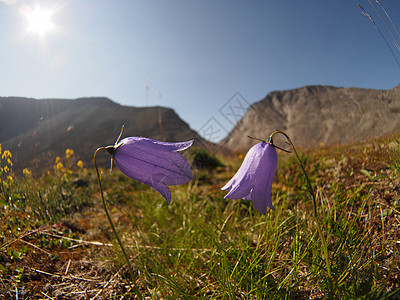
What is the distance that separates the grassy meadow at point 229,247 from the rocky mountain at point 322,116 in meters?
0.52

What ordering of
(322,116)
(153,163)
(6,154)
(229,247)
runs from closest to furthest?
(153,163) < (229,247) < (6,154) < (322,116)

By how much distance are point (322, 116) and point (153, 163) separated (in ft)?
106

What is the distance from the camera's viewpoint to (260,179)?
119cm

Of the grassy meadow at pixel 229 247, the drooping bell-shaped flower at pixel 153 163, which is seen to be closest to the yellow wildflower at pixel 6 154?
the grassy meadow at pixel 229 247

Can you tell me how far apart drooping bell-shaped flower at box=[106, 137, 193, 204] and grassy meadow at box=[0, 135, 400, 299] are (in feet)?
0.40

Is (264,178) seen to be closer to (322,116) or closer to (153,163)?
(153,163)

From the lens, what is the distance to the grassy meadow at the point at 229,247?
1.27m

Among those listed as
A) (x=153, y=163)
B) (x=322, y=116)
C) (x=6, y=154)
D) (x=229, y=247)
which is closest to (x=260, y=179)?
(x=153, y=163)

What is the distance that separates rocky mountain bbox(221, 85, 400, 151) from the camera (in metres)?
2.52

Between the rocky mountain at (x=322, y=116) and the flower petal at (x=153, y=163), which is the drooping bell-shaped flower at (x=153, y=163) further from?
the rocky mountain at (x=322, y=116)

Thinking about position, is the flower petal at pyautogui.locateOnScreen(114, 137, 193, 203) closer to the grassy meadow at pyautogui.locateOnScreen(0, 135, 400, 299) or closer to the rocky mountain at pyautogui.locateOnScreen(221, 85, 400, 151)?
the grassy meadow at pyautogui.locateOnScreen(0, 135, 400, 299)

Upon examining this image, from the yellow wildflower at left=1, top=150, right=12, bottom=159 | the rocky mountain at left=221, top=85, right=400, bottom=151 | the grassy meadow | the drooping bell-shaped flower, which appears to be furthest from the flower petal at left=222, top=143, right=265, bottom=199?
the yellow wildflower at left=1, top=150, right=12, bottom=159

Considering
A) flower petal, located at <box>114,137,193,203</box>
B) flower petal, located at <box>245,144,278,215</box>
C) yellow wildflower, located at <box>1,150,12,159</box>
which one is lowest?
flower petal, located at <box>245,144,278,215</box>

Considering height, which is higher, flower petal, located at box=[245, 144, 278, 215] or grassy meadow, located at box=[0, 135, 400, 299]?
flower petal, located at box=[245, 144, 278, 215]
